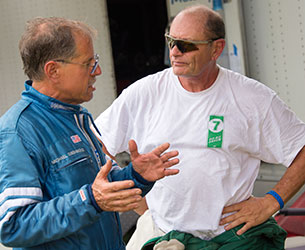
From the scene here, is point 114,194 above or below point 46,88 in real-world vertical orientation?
below

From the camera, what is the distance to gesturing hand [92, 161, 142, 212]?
4.36 feet

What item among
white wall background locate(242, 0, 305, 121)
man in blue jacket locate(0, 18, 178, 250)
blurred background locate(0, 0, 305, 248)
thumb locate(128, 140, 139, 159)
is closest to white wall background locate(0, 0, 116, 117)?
blurred background locate(0, 0, 305, 248)

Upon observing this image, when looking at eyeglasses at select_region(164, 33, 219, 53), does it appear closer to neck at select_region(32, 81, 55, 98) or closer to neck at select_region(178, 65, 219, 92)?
neck at select_region(178, 65, 219, 92)

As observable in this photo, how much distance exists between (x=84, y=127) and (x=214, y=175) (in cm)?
74

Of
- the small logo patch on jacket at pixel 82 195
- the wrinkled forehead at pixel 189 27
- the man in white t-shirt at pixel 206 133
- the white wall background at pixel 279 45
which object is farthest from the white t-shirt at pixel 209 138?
the white wall background at pixel 279 45

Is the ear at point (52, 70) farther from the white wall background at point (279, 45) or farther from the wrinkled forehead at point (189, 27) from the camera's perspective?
the white wall background at point (279, 45)

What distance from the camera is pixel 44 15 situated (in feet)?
18.7

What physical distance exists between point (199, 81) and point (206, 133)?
30 centimetres

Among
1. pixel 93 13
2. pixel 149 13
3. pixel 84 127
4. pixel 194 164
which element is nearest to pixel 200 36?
pixel 194 164

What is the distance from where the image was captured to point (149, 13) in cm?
731

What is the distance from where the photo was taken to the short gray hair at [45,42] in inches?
60.4

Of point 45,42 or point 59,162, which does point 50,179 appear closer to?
point 59,162

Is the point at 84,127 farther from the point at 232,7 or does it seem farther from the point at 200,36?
the point at 232,7

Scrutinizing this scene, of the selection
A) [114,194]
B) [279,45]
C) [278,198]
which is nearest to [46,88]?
[114,194]
